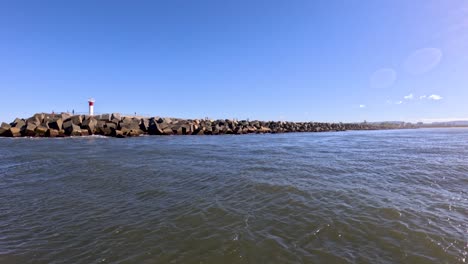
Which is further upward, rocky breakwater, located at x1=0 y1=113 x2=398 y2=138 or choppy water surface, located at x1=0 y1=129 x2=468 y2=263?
rocky breakwater, located at x1=0 y1=113 x2=398 y2=138

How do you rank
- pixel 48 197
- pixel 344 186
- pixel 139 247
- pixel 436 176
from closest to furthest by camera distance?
pixel 139 247
pixel 48 197
pixel 344 186
pixel 436 176

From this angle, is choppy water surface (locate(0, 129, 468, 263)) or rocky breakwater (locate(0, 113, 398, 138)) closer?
choppy water surface (locate(0, 129, 468, 263))

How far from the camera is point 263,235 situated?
11.9 feet

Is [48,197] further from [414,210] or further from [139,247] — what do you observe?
[414,210]

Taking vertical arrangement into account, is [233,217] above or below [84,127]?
below

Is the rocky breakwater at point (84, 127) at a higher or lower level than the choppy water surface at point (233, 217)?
higher

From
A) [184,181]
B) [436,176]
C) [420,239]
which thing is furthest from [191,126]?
[420,239]

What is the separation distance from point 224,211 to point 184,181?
2668mm

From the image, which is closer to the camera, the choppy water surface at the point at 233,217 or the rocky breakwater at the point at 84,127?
the choppy water surface at the point at 233,217

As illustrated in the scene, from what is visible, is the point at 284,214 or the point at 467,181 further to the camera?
the point at 467,181

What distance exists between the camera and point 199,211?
460 cm

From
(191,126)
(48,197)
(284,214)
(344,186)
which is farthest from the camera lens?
(191,126)

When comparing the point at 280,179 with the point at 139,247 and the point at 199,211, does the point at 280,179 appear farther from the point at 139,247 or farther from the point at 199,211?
the point at 139,247

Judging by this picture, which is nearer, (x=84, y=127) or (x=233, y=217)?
(x=233, y=217)
